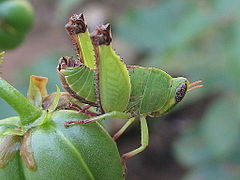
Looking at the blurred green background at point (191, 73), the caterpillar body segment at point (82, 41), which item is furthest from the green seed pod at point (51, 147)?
the blurred green background at point (191, 73)

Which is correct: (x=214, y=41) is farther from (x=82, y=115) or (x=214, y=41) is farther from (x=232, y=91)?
(x=82, y=115)

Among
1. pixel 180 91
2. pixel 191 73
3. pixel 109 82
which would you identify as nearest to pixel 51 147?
pixel 109 82

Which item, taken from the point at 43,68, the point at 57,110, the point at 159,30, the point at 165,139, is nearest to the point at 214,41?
the point at 159,30

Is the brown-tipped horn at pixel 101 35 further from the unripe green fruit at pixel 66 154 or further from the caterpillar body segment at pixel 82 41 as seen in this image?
the unripe green fruit at pixel 66 154

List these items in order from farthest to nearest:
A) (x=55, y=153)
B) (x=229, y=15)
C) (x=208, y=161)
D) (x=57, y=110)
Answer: (x=208, y=161) → (x=229, y=15) → (x=57, y=110) → (x=55, y=153)

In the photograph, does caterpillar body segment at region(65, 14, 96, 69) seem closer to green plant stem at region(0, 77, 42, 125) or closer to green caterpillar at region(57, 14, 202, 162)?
green caterpillar at region(57, 14, 202, 162)

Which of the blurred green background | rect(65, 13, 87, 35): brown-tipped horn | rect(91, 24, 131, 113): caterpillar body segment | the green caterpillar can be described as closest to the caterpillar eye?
the green caterpillar
